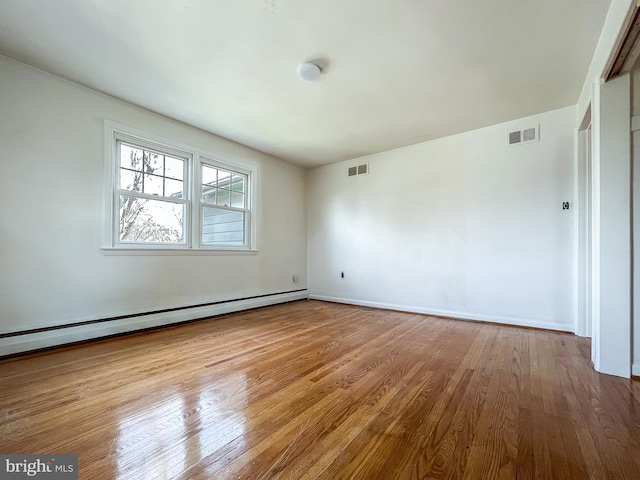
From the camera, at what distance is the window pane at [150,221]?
321 cm

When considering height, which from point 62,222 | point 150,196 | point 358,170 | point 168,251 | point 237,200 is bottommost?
point 168,251

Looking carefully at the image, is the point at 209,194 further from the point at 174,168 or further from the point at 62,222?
the point at 62,222

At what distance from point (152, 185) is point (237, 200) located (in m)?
1.29

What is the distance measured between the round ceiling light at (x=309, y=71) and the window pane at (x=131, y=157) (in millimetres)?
2241

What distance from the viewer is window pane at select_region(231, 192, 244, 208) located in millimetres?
4402

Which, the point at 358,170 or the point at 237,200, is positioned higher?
the point at 358,170

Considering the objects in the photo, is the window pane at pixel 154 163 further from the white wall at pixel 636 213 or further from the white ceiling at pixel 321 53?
the white wall at pixel 636 213

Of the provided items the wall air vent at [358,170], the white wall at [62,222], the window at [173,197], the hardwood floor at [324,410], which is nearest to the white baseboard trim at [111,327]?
the white wall at [62,222]

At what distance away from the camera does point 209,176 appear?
4.05m

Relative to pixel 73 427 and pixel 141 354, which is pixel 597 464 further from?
pixel 141 354

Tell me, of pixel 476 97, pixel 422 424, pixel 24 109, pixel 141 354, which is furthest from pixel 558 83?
pixel 24 109

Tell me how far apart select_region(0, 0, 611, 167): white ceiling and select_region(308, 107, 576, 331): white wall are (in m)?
0.56

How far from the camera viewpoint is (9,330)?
2396 mm

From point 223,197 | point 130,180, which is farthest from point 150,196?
point 223,197
